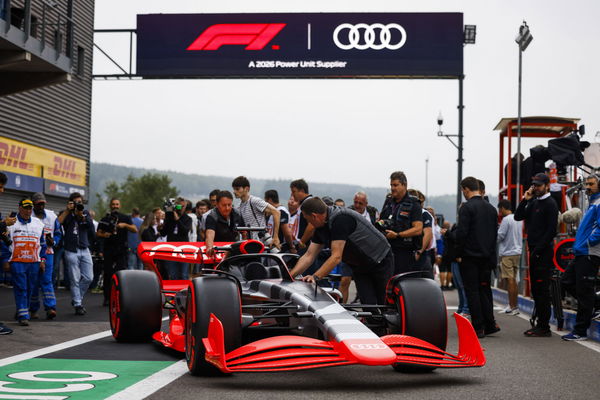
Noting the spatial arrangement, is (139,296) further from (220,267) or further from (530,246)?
(530,246)

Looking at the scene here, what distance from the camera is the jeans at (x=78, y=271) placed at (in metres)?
13.0

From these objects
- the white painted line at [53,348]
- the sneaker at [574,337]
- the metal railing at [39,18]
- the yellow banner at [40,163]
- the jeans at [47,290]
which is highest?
the metal railing at [39,18]

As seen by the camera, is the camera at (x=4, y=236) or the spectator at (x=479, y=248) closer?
the spectator at (x=479, y=248)

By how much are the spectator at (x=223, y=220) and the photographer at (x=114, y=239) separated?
441 centimetres

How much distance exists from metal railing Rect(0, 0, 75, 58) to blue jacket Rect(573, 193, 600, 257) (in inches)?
353

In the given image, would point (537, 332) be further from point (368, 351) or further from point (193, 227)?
point (193, 227)

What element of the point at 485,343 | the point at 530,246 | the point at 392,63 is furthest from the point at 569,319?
the point at 392,63

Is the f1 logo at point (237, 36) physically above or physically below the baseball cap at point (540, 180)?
above

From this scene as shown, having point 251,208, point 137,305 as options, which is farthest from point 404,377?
point 251,208

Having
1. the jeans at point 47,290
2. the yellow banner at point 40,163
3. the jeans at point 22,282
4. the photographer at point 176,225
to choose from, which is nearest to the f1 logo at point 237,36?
the yellow banner at point 40,163

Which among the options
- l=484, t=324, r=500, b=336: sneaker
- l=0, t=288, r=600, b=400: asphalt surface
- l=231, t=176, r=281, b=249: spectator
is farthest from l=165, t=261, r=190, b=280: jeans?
l=484, t=324, r=500, b=336: sneaker

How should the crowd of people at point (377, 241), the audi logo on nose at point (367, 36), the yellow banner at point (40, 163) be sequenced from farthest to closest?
the audi logo on nose at point (367, 36)
the yellow banner at point (40, 163)
the crowd of people at point (377, 241)

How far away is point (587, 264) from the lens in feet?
33.4

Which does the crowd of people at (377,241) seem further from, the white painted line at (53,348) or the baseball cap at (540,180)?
the white painted line at (53,348)
